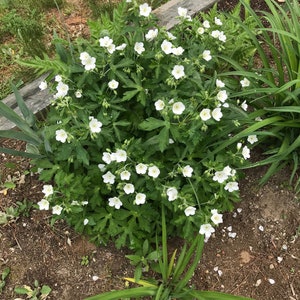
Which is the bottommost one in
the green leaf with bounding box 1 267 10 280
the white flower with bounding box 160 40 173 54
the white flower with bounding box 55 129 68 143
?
the green leaf with bounding box 1 267 10 280

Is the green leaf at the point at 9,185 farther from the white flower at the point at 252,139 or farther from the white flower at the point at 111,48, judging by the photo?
the white flower at the point at 252,139

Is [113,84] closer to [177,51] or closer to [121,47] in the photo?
[121,47]

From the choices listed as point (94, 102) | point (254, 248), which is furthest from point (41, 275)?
point (254, 248)

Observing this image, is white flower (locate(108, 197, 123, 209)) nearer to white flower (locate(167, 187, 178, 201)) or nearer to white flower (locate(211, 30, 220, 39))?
white flower (locate(167, 187, 178, 201))

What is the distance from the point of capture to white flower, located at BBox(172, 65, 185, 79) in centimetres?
190

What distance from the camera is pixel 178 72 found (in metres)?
1.91

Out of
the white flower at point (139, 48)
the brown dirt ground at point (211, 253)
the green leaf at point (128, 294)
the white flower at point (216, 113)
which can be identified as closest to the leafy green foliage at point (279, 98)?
the brown dirt ground at point (211, 253)

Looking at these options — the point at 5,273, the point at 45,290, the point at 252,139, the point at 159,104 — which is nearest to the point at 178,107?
the point at 159,104

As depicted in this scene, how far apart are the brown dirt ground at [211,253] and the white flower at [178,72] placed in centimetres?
98

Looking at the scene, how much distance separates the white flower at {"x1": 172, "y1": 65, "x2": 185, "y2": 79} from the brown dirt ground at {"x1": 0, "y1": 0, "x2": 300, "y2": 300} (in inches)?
38.7

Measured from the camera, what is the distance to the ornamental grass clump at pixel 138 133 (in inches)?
75.9

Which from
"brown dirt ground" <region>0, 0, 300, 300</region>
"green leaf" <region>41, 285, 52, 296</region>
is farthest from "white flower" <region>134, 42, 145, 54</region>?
"green leaf" <region>41, 285, 52, 296</region>

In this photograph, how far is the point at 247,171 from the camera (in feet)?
8.60

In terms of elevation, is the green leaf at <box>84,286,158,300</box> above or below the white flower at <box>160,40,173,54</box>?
below
